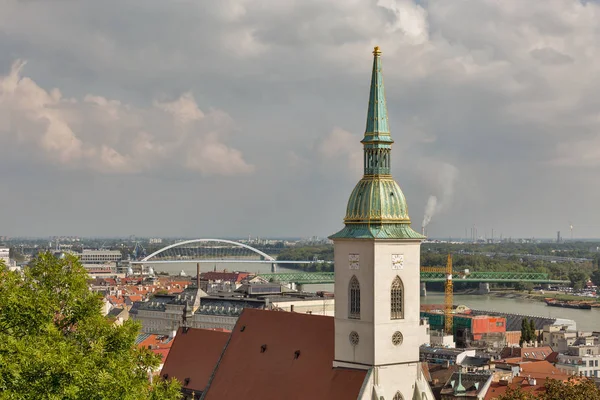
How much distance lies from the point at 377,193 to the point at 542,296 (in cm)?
14768

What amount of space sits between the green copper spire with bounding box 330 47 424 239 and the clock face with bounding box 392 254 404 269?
0.60 metres

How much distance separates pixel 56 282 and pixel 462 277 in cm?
16053

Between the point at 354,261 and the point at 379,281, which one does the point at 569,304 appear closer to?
the point at 354,261

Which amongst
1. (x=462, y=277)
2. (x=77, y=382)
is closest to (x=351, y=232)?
(x=77, y=382)

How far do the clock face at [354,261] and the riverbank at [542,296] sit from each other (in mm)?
135890

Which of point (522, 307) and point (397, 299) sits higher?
point (397, 299)

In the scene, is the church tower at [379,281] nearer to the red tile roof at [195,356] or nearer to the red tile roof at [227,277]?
the red tile roof at [195,356]

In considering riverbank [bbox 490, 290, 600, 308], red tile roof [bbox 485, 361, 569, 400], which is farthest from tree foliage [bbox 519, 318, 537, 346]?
riverbank [bbox 490, 290, 600, 308]

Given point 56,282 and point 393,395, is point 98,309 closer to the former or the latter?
point 56,282

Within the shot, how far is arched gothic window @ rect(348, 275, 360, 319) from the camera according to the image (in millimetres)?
31050

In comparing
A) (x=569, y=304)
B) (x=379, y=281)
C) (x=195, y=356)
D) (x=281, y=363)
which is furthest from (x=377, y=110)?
(x=569, y=304)

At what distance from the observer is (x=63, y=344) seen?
78.5ft

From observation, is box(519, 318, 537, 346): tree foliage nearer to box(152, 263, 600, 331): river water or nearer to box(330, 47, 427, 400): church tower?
box(152, 263, 600, 331): river water

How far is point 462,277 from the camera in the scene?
600 ft
